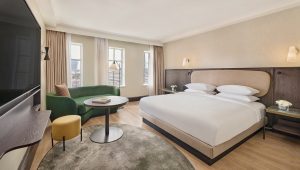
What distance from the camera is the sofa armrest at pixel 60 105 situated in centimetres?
312

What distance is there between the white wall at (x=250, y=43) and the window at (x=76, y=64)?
3907 millimetres

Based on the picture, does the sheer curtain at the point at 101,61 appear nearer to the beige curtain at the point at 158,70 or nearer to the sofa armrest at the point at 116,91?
the sofa armrest at the point at 116,91

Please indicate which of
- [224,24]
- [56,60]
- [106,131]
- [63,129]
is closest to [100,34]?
[56,60]

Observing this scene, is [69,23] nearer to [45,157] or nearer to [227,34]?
[45,157]

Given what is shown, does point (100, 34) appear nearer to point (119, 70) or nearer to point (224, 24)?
point (119, 70)

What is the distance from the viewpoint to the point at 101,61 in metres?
5.07

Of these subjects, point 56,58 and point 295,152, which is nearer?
point 295,152

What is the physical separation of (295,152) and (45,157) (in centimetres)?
398

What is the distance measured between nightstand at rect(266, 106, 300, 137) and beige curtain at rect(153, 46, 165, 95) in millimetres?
4058

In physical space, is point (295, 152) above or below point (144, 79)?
below

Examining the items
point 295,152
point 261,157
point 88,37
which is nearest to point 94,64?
point 88,37

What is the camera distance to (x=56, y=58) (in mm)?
4184

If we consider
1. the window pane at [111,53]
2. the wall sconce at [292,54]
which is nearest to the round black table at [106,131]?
the window pane at [111,53]

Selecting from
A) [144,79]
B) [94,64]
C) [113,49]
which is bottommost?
[144,79]
